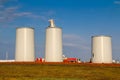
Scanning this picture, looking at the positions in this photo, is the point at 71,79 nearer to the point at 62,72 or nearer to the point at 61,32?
the point at 62,72

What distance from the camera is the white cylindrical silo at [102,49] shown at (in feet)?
183

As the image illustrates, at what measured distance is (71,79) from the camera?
103ft

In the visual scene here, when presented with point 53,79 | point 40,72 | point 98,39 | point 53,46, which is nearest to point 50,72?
point 40,72

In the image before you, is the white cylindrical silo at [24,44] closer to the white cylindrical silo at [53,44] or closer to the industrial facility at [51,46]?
the industrial facility at [51,46]

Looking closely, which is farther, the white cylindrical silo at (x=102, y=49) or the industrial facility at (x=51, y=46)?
the white cylindrical silo at (x=102, y=49)

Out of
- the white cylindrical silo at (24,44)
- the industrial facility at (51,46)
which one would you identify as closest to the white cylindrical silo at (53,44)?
the industrial facility at (51,46)

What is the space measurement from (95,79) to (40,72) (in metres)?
9.50

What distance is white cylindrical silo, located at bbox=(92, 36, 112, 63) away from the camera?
183 ft

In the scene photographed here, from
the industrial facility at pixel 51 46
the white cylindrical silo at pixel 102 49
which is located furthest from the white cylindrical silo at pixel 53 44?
the white cylindrical silo at pixel 102 49

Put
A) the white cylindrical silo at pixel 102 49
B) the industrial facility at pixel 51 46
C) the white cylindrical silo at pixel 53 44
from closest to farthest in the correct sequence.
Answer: the industrial facility at pixel 51 46 < the white cylindrical silo at pixel 53 44 < the white cylindrical silo at pixel 102 49

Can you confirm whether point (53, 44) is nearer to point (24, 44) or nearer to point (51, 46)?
point (51, 46)

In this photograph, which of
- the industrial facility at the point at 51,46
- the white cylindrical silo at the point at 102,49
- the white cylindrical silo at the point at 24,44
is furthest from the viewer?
the white cylindrical silo at the point at 102,49

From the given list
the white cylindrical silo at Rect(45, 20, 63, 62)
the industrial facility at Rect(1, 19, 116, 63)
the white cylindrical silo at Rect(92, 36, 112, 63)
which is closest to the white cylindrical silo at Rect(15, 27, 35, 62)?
the industrial facility at Rect(1, 19, 116, 63)

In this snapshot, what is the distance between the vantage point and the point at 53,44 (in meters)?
54.4
